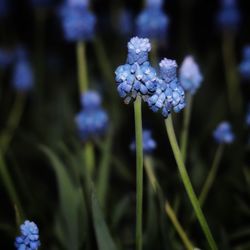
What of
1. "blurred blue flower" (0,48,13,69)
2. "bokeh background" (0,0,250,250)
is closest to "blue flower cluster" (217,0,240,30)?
"bokeh background" (0,0,250,250)

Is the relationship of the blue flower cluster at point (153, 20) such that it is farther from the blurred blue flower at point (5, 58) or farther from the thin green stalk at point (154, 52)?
the blurred blue flower at point (5, 58)

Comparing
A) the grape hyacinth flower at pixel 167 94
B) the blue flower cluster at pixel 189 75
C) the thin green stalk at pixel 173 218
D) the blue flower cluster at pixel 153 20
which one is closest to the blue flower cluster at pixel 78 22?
the blue flower cluster at pixel 153 20

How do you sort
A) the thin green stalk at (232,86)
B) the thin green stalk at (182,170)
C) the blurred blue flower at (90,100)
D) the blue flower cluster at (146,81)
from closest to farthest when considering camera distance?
the blue flower cluster at (146,81)
the thin green stalk at (182,170)
the blurred blue flower at (90,100)
the thin green stalk at (232,86)

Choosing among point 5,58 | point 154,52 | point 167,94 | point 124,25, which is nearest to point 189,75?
point 167,94

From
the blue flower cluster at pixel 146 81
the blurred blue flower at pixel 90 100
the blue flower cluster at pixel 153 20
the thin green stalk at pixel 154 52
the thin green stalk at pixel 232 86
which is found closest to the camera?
the blue flower cluster at pixel 146 81

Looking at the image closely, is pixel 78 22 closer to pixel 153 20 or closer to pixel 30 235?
pixel 153 20

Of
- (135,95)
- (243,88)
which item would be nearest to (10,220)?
(135,95)

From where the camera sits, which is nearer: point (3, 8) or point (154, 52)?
point (154, 52)
